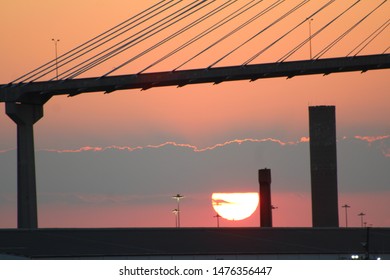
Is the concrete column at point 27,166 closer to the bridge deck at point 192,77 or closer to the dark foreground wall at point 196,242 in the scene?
the bridge deck at point 192,77

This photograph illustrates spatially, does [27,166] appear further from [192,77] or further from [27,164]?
[192,77]

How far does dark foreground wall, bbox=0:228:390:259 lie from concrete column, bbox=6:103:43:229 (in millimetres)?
10945

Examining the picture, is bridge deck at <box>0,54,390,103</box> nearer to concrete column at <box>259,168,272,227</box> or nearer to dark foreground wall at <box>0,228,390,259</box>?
dark foreground wall at <box>0,228,390,259</box>

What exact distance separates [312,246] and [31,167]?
24.0 m

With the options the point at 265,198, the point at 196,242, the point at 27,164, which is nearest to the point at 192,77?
the point at 196,242

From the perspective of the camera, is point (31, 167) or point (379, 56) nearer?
point (379, 56)

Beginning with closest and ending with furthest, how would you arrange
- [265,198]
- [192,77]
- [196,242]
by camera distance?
[196,242] → [192,77] → [265,198]

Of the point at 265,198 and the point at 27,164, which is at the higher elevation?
the point at 265,198

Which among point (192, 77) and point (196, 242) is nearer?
point (196, 242)

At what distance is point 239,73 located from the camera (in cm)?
8756

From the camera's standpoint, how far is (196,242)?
85938mm

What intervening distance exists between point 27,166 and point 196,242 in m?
15.4
